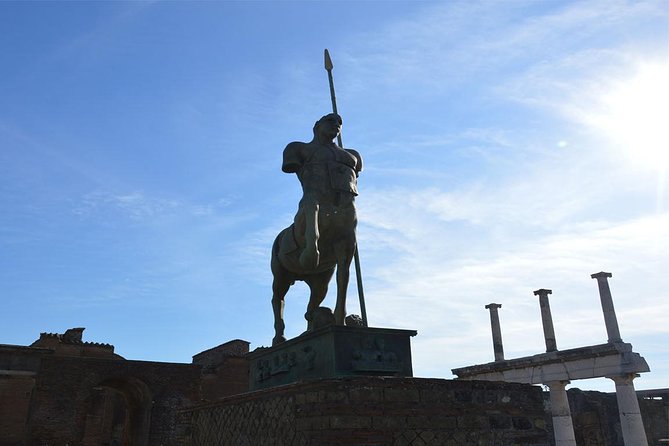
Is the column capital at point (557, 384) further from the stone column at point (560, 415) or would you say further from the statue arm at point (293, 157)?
the statue arm at point (293, 157)

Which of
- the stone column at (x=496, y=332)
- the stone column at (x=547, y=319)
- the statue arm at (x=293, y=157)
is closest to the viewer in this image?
the statue arm at (x=293, y=157)

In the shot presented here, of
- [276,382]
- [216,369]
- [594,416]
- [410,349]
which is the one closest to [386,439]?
[410,349]

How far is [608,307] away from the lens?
17750 mm

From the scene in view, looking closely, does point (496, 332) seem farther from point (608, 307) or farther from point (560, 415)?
point (608, 307)

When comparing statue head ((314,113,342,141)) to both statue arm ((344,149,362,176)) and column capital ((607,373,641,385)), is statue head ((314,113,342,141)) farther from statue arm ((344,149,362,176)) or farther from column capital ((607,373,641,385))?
column capital ((607,373,641,385))

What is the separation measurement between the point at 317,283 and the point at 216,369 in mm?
20480

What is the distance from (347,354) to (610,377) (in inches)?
624

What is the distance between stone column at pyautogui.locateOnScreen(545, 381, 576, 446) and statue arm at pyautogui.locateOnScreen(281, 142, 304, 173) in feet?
55.3

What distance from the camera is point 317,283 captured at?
5.23m

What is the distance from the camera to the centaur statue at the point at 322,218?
4707mm

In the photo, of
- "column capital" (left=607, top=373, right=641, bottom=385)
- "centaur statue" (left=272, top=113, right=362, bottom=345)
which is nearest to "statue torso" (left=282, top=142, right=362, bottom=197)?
"centaur statue" (left=272, top=113, right=362, bottom=345)

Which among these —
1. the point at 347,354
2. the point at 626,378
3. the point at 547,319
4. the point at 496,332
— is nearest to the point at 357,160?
the point at 347,354

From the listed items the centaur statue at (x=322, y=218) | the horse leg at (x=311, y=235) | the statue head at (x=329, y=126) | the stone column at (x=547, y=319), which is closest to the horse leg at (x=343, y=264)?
the centaur statue at (x=322, y=218)

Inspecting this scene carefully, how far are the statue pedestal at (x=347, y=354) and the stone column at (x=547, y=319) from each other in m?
17.0
